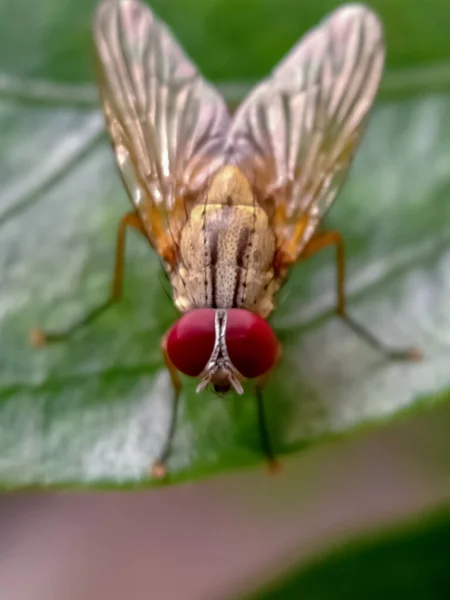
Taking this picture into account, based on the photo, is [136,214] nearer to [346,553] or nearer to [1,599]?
[346,553]

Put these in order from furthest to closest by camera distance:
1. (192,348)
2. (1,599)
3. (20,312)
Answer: (1,599) < (20,312) < (192,348)

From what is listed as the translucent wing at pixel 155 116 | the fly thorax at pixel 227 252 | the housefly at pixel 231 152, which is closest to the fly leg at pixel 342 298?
the housefly at pixel 231 152

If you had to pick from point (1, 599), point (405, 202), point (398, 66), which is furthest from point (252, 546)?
point (398, 66)

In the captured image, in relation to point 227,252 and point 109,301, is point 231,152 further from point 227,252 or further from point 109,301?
point 109,301

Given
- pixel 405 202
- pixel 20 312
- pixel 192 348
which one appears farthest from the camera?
pixel 405 202

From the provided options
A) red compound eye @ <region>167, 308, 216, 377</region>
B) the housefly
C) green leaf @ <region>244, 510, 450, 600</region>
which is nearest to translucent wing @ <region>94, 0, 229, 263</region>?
the housefly

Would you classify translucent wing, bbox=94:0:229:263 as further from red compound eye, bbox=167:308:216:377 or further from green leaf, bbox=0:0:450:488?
red compound eye, bbox=167:308:216:377


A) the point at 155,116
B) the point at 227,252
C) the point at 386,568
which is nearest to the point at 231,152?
the point at 155,116
